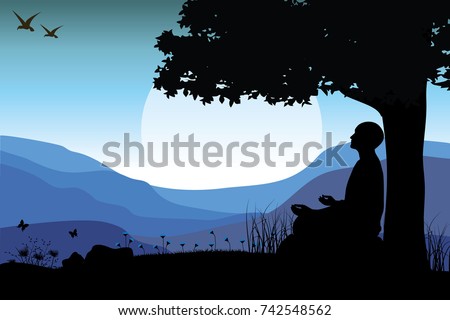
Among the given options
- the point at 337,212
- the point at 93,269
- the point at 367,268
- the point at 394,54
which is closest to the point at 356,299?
the point at 367,268

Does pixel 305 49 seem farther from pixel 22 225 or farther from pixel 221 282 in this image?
pixel 22 225

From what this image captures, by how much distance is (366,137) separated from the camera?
13.4 meters

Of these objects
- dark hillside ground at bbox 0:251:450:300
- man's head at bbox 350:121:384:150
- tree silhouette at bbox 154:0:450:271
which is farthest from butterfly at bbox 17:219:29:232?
man's head at bbox 350:121:384:150

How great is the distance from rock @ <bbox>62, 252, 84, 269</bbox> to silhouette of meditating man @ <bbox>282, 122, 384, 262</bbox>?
16.2ft

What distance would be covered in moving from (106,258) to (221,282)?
2.81 m

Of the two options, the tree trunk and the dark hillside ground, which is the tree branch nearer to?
the tree trunk

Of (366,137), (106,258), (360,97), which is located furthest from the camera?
(360,97)

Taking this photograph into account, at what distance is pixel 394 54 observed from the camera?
12.7 meters

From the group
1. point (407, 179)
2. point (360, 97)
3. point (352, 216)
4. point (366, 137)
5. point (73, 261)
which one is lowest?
point (73, 261)

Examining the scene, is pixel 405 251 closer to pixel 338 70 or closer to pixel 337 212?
pixel 337 212

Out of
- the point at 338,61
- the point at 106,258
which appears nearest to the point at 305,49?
the point at 338,61

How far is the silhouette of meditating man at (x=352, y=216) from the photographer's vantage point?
13180 mm

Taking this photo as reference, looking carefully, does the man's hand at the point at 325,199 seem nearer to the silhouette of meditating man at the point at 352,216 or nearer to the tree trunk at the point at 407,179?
the silhouette of meditating man at the point at 352,216

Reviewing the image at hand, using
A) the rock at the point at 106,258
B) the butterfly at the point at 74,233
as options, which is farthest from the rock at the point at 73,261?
the butterfly at the point at 74,233
